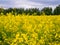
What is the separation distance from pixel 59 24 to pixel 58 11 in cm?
1274

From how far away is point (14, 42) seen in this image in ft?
27.8

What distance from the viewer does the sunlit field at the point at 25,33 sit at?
8.58 meters

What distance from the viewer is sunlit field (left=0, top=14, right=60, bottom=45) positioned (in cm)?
858

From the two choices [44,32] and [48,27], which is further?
[48,27]

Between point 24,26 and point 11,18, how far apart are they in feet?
4.49

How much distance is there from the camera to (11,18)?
35.3 ft

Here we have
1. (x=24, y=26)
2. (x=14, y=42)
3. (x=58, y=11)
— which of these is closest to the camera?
(x=14, y=42)

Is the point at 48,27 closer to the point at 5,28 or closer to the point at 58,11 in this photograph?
the point at 5,28

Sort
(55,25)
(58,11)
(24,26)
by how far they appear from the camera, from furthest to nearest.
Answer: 1. (58,11)
2. (55,25)
3. (24,26)

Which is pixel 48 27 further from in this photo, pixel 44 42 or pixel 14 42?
pixel 14 42

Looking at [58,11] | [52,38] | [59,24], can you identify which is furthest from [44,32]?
[58,11]

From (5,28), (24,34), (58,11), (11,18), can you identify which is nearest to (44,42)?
(24,34)

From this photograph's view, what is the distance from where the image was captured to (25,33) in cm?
925

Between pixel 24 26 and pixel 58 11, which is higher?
pixel 24 26
